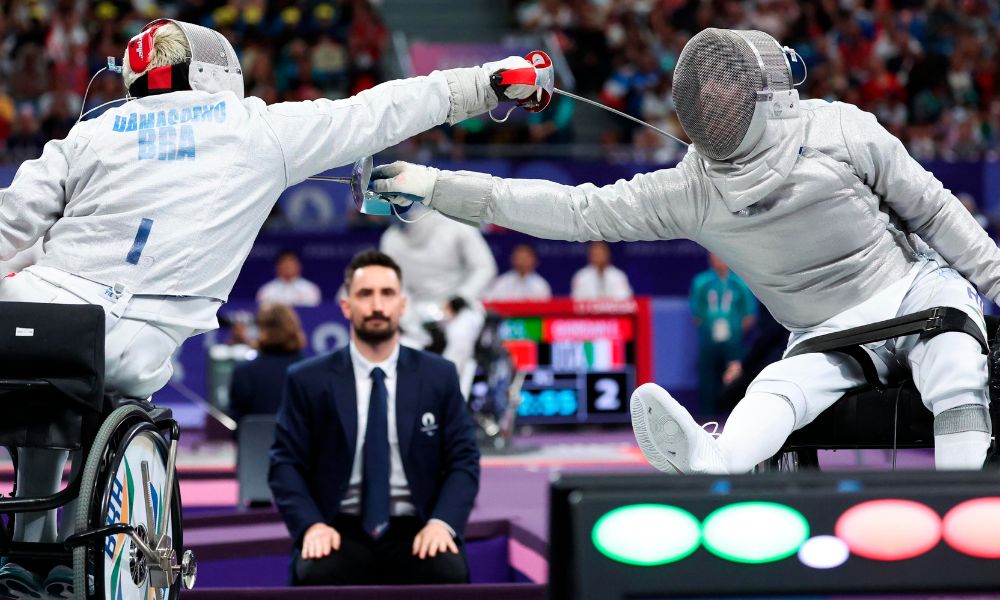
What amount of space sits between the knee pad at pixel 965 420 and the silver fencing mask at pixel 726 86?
86cm

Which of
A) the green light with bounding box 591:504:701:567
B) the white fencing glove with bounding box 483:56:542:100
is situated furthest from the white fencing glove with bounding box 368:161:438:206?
the green light with bounding box 591:504:701:567

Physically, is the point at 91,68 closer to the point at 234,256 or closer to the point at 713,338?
the point at 713,338

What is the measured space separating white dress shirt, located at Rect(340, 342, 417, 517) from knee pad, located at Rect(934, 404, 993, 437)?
2.09 meters

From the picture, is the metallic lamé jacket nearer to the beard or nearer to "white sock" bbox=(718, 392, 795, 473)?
"white sock" bbox=(718, 392, 795, 473)

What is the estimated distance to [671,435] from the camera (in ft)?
10.3

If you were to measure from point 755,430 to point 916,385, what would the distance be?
0.49 meters

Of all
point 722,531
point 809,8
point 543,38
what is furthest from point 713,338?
point 722,531

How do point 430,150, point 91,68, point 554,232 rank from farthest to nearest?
point 91,68
point 430,150
point 554,232

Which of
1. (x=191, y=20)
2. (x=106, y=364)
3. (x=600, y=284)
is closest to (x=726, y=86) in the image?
(x=106, y=364)

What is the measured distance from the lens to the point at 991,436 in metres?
3.29

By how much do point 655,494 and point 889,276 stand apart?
6.86ft

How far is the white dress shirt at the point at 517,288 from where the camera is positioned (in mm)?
11266

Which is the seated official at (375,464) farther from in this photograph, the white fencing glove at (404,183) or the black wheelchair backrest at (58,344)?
the black wheelchair backrest at (58,344)

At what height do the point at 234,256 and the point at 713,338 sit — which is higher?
the point at 713,338
